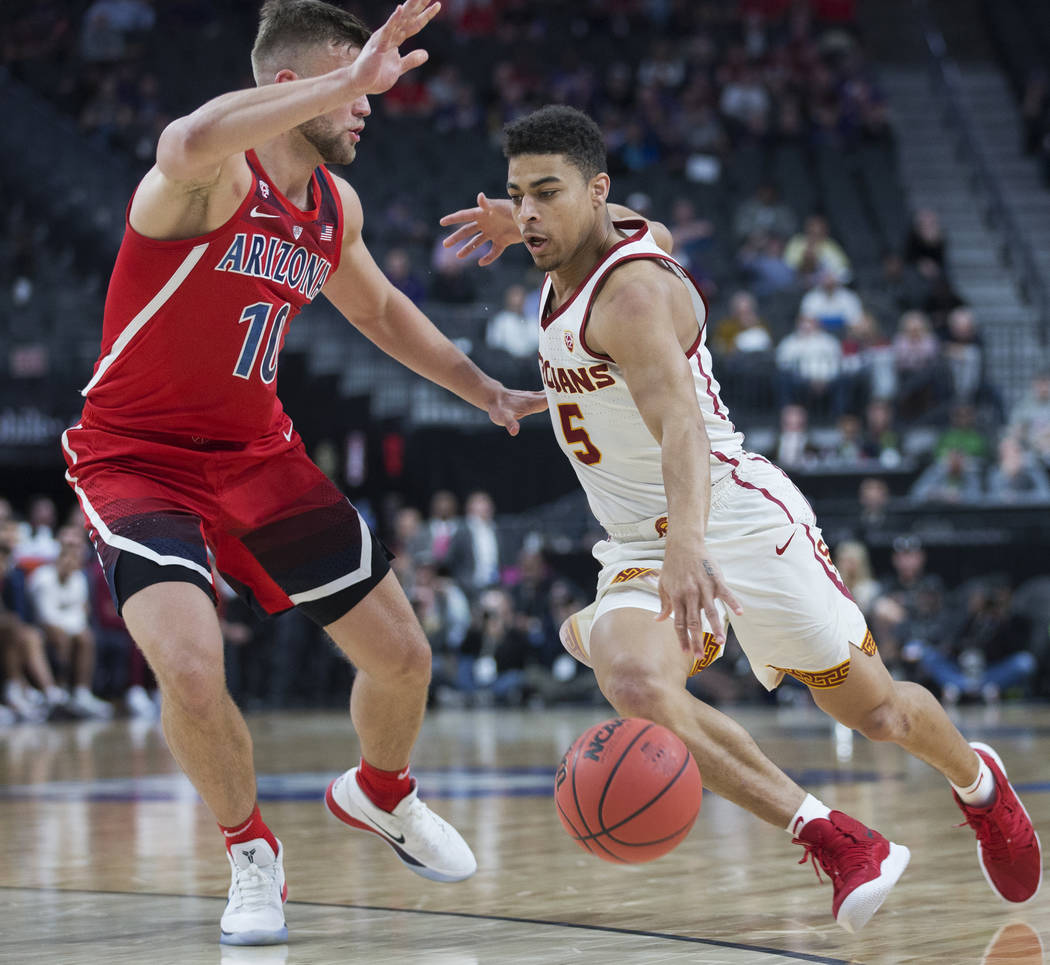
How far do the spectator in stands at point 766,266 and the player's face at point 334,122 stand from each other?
12691mm

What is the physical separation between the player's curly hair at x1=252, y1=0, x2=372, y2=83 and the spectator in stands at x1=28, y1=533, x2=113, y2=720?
9402 mm

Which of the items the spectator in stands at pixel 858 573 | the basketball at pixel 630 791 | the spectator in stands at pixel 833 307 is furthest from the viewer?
the spectator in stands at pixel 833 307

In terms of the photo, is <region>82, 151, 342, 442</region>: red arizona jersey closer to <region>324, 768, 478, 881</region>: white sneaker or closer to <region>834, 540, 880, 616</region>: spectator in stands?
<region>324, 768, 478, 881</region>: white sneaker

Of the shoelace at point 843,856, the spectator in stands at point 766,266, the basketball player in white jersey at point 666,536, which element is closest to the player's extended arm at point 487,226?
the basketball player in white jersey at point 666,536

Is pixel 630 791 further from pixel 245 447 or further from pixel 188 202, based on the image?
pixel 188 202

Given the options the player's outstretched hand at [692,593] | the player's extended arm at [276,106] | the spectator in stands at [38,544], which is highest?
the player's extended arm at [276,106]

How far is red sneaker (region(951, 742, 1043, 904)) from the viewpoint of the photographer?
4445mm

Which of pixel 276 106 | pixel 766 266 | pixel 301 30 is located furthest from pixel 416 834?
pixel 766 266

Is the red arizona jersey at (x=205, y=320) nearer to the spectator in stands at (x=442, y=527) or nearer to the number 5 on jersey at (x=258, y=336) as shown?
the number 5 on jersey at (x=258, y=336)

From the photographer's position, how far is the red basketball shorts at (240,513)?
14.1 ft

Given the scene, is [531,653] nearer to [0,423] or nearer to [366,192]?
[0,423]

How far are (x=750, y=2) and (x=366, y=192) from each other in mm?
6818

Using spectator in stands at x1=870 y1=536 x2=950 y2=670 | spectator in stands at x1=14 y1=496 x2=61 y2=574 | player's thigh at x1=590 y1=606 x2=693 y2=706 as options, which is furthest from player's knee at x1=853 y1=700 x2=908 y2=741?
spectator in stands at x1=14 y1=496 x2=61 y2=574

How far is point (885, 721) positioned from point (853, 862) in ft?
1.96
